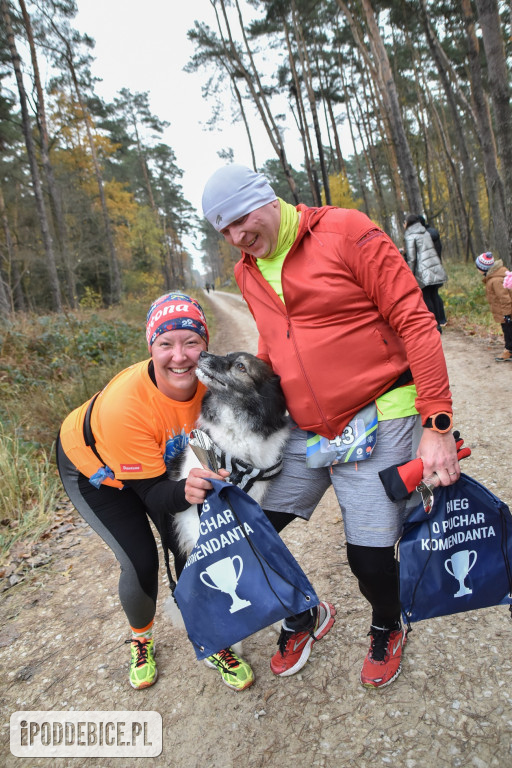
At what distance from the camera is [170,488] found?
1.96 meters

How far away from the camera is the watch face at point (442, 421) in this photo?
5.13 feet

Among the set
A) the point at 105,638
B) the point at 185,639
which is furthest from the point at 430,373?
the point at 105,638

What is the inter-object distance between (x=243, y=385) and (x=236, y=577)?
2.79 feet

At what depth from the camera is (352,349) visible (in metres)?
1.70

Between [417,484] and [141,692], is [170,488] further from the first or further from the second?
[141,692]

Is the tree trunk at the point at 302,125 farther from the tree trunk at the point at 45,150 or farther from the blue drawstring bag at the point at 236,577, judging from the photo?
the blue drawstring bag at the point at 236,577

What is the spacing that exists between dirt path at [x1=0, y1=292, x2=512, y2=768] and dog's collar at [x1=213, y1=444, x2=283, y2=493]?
3.77ft

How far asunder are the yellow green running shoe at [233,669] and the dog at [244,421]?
830mm

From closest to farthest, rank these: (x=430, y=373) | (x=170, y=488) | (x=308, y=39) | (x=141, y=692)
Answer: (x=430, y=373), (x=170, y=488), (x=141, y=692), (x=308, y=39)

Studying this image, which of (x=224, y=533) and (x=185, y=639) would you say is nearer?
(x=224, y=533)

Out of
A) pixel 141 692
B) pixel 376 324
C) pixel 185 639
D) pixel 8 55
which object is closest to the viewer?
pixel 376 324

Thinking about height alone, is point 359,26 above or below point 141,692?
above

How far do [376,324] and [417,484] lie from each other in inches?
26.2

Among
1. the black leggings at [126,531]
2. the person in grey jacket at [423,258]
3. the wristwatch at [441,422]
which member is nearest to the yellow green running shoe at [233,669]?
the black leggings at [126,531]
